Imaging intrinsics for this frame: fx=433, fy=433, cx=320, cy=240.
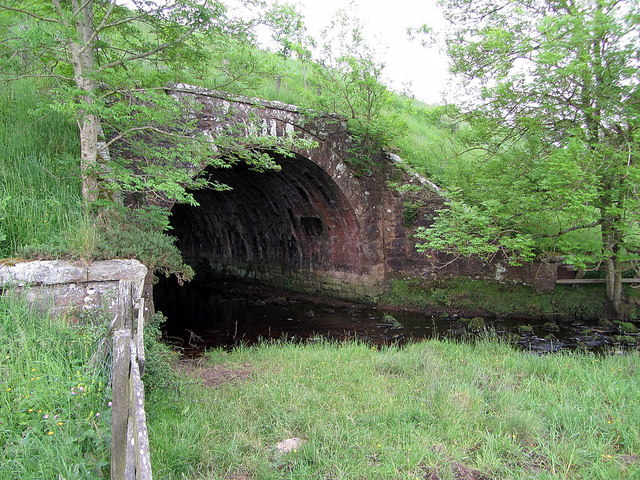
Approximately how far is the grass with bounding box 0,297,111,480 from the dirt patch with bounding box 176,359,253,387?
1.78 m

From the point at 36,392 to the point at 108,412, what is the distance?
536mm

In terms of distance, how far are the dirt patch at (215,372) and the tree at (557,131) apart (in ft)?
14.4

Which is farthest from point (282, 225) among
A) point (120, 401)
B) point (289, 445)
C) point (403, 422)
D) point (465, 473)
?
point (120, 401)

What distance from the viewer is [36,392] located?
9.35 ft

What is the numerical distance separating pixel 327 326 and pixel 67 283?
653 centimetres

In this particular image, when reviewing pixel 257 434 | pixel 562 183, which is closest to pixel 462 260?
pixel 562 183

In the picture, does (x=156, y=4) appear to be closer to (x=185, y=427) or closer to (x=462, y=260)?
(x=185, y=427)

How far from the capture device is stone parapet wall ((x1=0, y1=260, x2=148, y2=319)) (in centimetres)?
381

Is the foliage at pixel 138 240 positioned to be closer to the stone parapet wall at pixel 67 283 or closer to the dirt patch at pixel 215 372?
the stone parapet wall at pixel 67 283

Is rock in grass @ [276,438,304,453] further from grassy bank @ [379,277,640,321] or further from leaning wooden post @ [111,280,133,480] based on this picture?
grassy bank @ [379,277,640,321]

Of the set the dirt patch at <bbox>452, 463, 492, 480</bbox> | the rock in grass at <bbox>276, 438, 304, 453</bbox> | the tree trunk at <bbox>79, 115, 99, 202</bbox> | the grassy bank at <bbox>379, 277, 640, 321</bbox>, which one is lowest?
the dirt patch at <bbox>452, 463, 492, 480</bbox>

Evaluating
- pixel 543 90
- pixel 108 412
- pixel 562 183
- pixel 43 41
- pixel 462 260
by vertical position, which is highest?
pixel 543 90

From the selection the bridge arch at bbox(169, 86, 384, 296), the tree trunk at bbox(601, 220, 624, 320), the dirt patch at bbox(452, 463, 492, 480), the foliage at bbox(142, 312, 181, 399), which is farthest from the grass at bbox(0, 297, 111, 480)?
the tree trunk at bbox(601, 220, 624, 320)

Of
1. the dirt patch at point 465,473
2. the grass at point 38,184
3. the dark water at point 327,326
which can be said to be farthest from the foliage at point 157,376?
the dark water at point 327,326
